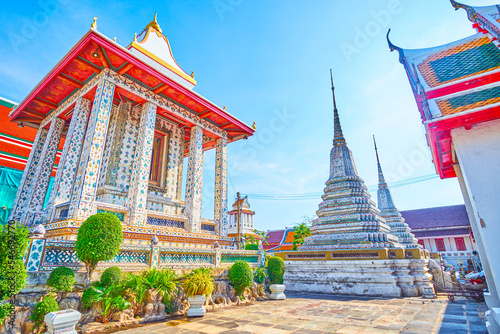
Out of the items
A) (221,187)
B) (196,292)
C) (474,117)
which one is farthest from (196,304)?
(474,117)

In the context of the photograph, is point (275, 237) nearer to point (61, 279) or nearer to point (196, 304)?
point (196, 304)

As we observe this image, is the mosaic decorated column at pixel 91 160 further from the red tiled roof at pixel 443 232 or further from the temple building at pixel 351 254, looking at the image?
the red tiled roof at pixel 443 232

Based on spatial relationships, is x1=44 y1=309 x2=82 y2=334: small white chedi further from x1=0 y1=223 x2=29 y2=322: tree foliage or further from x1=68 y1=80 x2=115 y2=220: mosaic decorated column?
x1=68 y1=80 x2=115 y2=220: mosaic decorated column

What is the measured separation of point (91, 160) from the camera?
24.6ft

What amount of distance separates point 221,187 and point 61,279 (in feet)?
23.9

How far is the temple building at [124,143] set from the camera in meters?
7.77

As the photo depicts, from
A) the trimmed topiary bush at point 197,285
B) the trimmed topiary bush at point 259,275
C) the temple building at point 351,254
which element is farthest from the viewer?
the temple building at point 351,254

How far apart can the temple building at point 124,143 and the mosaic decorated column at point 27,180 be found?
35 millimetres

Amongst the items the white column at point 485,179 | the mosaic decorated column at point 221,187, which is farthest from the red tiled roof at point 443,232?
the white column at point 485,179

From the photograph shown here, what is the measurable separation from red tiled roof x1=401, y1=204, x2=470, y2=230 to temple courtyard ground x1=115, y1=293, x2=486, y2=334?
23.2 meters

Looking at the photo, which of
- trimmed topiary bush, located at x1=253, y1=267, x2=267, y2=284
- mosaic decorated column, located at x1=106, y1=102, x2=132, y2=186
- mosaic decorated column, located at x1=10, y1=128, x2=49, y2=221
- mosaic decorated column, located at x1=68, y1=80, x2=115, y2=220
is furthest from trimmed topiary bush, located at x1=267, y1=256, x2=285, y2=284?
mosaic decorated column, located at x1=10, y1=128, x2=49, y2=221

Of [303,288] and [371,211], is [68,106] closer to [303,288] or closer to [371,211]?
[303,288]

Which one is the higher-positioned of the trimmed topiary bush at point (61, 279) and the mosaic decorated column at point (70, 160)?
the mosaic decorated column at point (70, 160)

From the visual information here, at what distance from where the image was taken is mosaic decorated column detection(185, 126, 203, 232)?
9899 millimetres
